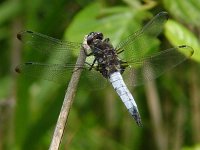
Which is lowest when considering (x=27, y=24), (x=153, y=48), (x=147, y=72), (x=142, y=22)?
(x=147, y=72)

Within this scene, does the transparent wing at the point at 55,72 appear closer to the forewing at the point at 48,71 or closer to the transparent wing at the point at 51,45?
the forewing at the point at 48,71

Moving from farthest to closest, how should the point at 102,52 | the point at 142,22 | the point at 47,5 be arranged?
the point at 47,5 → the point at 142,22 → the point at 102,52

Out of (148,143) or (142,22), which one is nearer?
(142,22)

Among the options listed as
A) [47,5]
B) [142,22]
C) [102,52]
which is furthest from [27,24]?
[102,52]

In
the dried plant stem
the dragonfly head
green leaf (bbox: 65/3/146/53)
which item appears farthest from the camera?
green leaf (bbox: 65/3/146/53)

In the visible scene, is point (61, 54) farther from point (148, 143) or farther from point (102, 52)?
point (148, 143)

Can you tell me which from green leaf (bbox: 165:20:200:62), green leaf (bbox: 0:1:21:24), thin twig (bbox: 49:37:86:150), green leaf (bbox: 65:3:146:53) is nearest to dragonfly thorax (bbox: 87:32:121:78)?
green leaf (bbox: 65:3:146:53)

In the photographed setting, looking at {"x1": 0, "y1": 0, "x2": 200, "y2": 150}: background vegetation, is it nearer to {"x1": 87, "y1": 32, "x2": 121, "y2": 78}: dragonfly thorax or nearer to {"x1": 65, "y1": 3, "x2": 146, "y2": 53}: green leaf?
{"x1": 65, "y1": 3, "x2": 146, "y2": 53}: green leaf

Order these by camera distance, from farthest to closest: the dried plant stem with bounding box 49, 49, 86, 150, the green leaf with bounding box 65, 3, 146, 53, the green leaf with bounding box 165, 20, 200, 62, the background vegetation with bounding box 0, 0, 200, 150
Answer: the background vegetation with bounding box 0, 0, 200, 150, the green leaf with bounding box 65, 3, 146, 53, the green leaf with bounding box 165, 20, 200, 62, the dried plant stem with bounding box 49, 49, 86, 150
